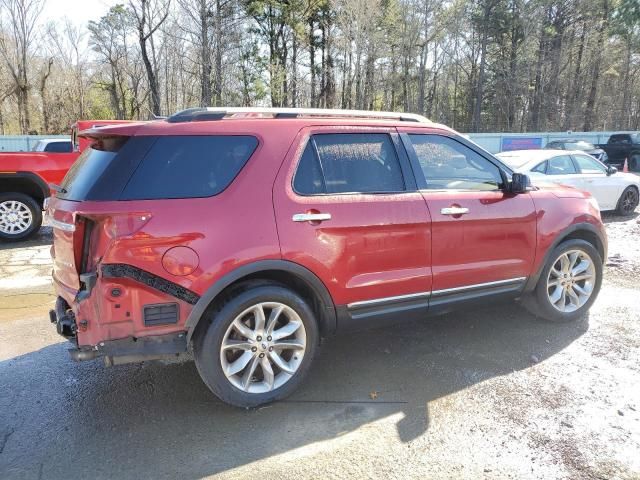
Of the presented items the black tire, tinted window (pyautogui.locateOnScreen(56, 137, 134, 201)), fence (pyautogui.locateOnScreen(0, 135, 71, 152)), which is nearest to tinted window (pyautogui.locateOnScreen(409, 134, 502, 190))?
tinted window (pyautogui.locateOnScreen(56, 137, 134, 201))

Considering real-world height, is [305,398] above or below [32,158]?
below

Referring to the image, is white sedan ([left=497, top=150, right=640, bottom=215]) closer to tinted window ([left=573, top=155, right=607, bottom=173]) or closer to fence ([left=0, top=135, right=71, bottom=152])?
tinted window ([left=573, top=155, right=607, bottom=173])

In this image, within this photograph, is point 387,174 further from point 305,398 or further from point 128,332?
point 128,332

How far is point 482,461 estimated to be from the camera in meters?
2.67

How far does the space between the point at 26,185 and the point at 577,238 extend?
8535mm

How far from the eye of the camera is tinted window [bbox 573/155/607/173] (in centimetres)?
964

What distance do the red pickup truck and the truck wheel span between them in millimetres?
10259

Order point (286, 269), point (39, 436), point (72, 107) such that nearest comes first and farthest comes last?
point (39, 436)
point (286, 269)
point (72, 107)

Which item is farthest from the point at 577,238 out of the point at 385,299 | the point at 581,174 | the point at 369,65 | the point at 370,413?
the point at 369,65

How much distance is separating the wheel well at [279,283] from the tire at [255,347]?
0.12 feet

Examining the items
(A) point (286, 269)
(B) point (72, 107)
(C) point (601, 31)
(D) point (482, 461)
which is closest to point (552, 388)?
(D) point (482, 461)

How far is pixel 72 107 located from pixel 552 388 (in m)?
41.2

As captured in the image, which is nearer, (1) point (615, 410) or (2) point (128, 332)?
(2) point (128, 332)

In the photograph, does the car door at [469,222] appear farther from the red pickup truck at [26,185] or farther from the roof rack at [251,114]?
the red pickup truck at [26,185]
